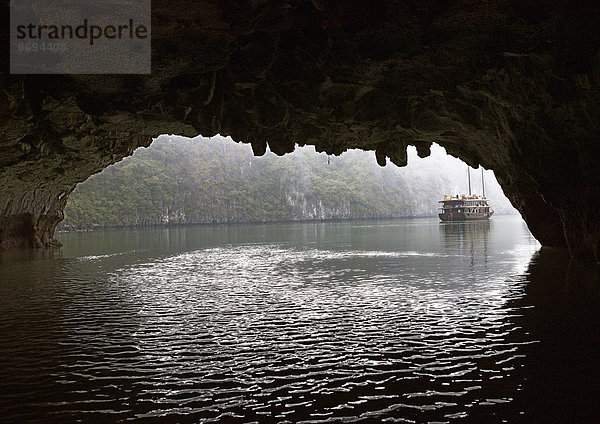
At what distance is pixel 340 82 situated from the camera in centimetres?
1634

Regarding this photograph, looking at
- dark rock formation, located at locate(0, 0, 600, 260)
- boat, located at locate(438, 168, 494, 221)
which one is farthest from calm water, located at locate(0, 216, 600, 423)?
boat, located at locate(438, 168, 494, 221)

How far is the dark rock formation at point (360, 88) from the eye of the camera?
11.5 meters

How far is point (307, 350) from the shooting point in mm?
9328

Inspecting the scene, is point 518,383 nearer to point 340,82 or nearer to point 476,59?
point 476,59

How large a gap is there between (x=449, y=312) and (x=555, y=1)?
8.09 metres

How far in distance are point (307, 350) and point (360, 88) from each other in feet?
36.2

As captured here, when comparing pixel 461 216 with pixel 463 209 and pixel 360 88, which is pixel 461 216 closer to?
pixel 463 209

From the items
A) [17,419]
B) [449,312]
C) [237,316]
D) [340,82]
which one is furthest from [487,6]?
[17,419]

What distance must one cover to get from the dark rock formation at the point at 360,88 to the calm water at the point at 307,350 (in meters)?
5.95

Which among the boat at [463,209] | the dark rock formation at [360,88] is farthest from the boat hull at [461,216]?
the dark rock formation at [360,88]

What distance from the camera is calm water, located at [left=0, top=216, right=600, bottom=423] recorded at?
6.53 meters

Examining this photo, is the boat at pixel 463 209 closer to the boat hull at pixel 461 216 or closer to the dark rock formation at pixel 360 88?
the boat hull at pixel 461 216

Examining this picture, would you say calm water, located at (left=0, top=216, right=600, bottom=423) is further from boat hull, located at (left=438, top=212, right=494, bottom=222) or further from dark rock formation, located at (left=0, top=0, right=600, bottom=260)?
boat hull, located at (left=438, top=212, right=494, bottom=222)

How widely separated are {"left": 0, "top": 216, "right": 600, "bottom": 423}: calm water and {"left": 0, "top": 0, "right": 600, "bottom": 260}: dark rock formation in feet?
19.5
